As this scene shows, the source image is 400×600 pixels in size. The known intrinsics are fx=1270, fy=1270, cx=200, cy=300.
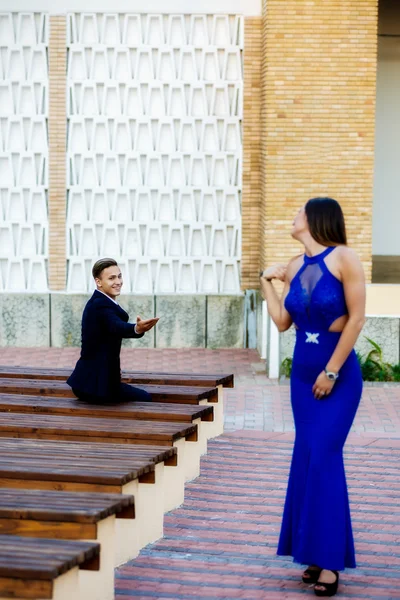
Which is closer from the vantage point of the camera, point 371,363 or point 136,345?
point 371,363

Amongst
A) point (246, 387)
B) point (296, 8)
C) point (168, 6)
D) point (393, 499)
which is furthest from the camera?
point (168, 6)

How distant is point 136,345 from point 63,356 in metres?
1.28

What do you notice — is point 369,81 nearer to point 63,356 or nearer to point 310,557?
point 63,356

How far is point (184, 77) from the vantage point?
55.5ft

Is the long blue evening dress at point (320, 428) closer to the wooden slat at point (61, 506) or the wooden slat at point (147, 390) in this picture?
the wooden slat at point (61, 506)

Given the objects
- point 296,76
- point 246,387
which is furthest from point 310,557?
point 296,76

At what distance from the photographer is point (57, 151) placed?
17.0m

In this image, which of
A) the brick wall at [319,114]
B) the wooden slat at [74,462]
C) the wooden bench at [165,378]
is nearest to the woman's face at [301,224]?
the wooden slat at [74,462]

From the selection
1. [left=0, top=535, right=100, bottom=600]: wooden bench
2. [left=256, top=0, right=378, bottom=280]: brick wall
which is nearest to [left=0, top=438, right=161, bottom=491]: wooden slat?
[left=0, top=535, right=100, bottom=600]: wooden bench

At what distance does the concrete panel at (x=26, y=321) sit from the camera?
16.9 metres

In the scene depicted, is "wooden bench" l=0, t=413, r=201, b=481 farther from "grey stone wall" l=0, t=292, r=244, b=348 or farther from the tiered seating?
"grey stone wall" l=0, t=292, r=244, b=348

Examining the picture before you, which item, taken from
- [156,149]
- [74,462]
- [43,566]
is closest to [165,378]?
[74,462]

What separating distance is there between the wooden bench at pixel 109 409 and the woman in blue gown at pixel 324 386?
2.31 meters

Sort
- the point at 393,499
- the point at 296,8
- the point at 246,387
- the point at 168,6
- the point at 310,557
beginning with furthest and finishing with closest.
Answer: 1. the point at 168,6
2. the point at 296,8
3. the point at 246,387
4. the point at 393,499
5. the point at 310,557
